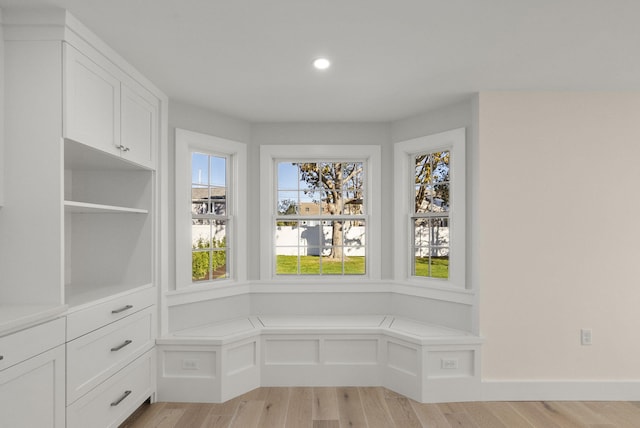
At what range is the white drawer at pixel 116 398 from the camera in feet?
7.53

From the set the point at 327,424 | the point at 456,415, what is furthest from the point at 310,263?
the point at 456,415

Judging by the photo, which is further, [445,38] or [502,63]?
[502,63]

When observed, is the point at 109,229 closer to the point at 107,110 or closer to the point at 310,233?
the point at 107,110

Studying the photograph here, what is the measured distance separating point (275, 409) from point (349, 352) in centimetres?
81

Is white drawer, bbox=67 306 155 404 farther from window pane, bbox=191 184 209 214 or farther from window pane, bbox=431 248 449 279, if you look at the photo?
window pane, bbox=431 248 449 279

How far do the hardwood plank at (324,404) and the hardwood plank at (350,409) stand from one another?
4 centimetres

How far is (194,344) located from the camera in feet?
10.8

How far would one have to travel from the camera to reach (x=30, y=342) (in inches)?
73.0

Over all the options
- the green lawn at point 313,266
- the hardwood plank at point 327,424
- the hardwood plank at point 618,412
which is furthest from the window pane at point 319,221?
the hardwood plank at point 618,412

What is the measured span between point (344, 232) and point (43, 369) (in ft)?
9.39

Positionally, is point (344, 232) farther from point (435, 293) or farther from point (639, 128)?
point (639, 128)

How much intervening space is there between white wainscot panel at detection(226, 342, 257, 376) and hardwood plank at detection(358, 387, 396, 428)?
96cm

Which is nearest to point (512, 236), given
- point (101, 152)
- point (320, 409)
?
point (320, 409)

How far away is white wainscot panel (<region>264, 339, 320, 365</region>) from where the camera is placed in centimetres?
361
